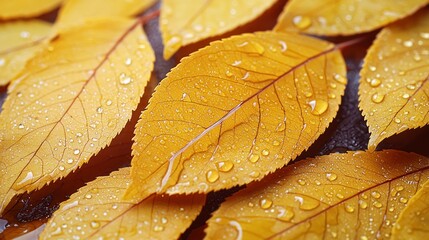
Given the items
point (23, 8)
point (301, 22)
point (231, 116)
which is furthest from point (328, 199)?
point (23, 8)

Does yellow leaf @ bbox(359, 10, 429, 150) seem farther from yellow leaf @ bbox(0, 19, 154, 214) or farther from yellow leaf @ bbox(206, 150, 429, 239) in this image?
yellow leaf @ bbox(0, 19, 154, 214)

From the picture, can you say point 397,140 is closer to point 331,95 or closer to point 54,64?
point 331,95

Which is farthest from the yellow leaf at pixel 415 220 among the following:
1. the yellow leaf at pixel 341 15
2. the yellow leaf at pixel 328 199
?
the yellow leaf at pixel 341 15

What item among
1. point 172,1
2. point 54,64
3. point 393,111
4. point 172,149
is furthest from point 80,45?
point 393,111

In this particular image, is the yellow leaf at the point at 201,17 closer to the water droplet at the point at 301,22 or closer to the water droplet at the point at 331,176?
the water droplet at the point at 301,22

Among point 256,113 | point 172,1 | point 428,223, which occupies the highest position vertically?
point 172,1
